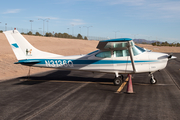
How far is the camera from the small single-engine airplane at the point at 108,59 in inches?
461

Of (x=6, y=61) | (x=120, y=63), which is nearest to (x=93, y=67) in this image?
(x=120, y=63)

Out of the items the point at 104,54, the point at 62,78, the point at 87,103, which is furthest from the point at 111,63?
the point at 62,78

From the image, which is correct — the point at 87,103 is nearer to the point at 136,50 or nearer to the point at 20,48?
the point at 136,50

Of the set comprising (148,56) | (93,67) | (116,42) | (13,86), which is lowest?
(13,86)

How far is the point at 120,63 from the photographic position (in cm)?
1200

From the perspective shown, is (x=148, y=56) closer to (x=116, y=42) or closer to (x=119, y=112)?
(x=116, y=42)

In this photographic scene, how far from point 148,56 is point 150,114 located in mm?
5799

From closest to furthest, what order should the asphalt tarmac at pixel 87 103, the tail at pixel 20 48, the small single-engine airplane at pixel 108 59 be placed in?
the asphalt tarmac at pixel 87 103 < the small single-engine airplane at pixel 108 59 < the tail at pixel 20 48

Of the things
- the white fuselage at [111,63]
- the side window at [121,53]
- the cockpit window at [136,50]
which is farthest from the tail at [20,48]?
the cockpit window at [136,50]

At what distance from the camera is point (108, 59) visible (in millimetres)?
12219

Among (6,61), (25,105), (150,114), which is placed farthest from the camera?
(6,61)

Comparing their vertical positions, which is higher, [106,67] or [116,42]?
[116,42]

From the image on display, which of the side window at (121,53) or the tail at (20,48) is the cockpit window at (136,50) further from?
the tail at (20,48)

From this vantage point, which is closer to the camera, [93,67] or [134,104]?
[134,104]
